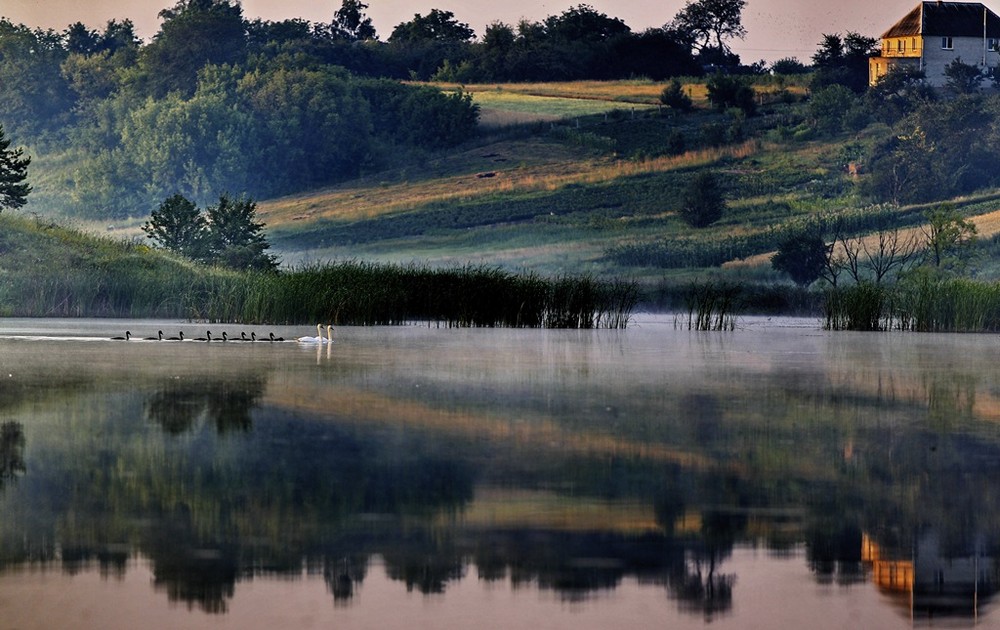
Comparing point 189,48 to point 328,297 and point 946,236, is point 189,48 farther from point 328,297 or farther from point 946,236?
point 328,297

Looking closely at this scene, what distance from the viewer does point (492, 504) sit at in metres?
6.77

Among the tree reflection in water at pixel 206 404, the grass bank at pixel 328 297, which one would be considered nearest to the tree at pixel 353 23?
the grass bank at pixel 328 297

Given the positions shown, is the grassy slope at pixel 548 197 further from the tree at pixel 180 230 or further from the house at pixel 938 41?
the tree at pixel 180 230

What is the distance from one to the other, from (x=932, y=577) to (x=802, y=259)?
64606mm

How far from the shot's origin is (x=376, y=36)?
10144cm

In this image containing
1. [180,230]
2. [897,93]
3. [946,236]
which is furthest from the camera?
[897,93]

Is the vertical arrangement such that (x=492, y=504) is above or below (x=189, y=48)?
below

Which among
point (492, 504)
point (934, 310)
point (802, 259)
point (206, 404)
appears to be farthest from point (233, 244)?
point (492, 504)

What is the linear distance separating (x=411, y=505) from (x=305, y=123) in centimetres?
8088

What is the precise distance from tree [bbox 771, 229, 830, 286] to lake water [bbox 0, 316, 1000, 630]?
54.5 metres

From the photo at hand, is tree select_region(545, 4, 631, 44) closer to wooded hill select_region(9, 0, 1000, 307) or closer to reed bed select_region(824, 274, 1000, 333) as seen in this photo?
wooded hill select_region(9, 0, 1000, 307)

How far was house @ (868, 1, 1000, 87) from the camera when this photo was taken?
88625 mm

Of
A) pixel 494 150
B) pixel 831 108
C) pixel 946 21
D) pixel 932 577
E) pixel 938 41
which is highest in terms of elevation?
pixel 946 21

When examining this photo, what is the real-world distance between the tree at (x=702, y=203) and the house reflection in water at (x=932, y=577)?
75087mm
